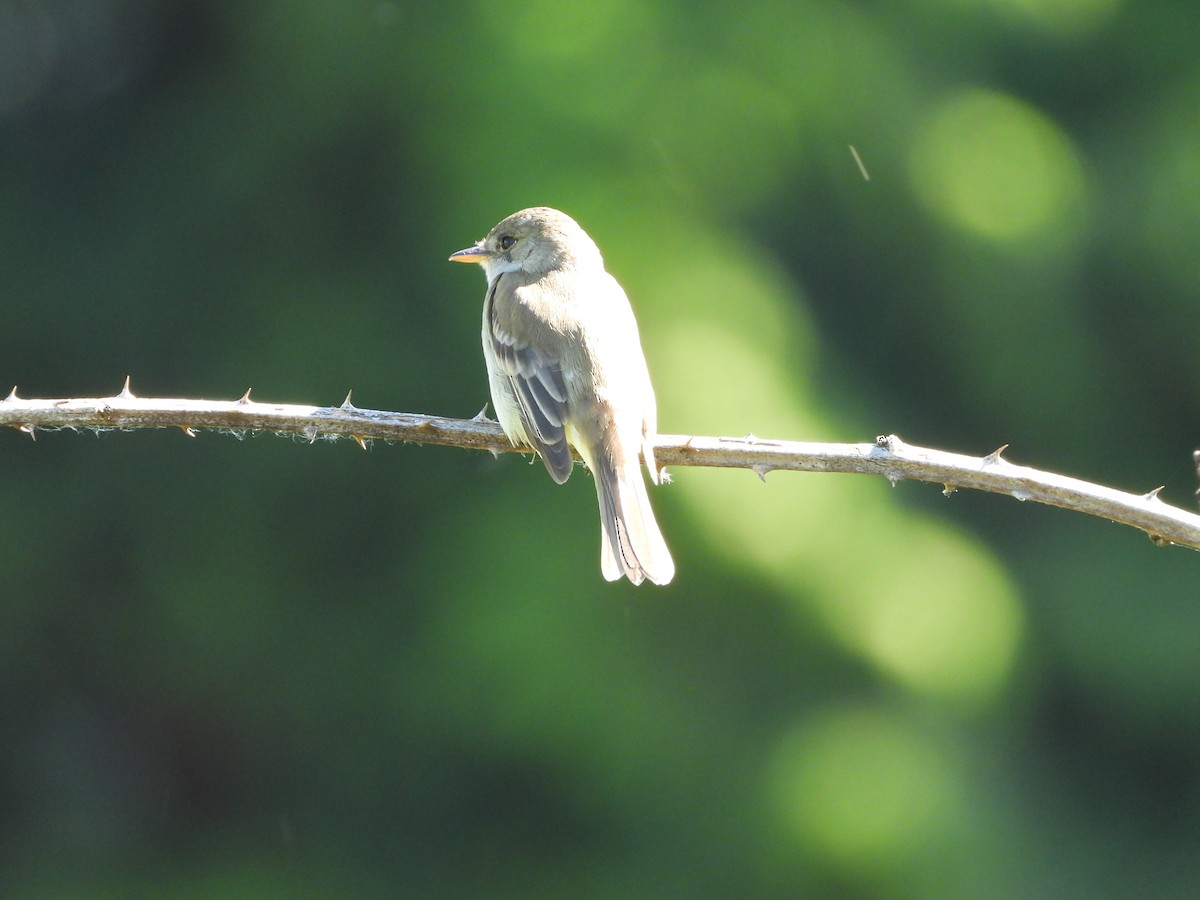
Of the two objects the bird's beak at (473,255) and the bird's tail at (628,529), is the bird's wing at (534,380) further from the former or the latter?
the bird's beak at (473,255)

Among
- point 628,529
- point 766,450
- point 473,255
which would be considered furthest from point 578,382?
point 766,450

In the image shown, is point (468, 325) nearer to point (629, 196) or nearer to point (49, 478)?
point (629, 196)

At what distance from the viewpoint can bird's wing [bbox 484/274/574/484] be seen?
4.32 meters

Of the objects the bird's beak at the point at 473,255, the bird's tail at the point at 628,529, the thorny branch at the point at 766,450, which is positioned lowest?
the thorny branch at the point at 766,450

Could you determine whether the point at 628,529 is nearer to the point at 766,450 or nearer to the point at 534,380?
the point at 534,380

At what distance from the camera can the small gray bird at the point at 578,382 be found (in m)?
4.19

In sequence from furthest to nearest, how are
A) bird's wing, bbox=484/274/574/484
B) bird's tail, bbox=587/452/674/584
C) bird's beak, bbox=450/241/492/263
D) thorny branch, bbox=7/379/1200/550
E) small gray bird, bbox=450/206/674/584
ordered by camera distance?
bird's beak, bbox=450/241/492/263 < bird's wing, bbox=484/274/574/484 < small gray bird, bbox=450/206/674/584 < bird's tail, bbox=587/452/674/584 < thorny branch, bbox=7/379/1200/550

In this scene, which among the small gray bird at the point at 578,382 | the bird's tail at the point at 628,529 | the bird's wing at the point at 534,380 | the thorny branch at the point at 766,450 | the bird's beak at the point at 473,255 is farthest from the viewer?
the bird's beak at the point at 473,255

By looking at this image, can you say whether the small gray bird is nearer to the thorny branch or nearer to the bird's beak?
the bird's beak

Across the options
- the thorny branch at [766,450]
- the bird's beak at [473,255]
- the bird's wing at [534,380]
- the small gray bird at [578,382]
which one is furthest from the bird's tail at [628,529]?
the bird's beak at [473,255]

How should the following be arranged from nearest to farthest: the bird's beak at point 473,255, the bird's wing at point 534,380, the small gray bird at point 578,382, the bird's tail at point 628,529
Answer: the bird's tail at point 628,529 → the small gray bird at point 578,382 → the bird's wing at point 534,380 → the bird's beak at point 473,255

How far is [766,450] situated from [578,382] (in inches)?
52.6

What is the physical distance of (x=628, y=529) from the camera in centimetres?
416

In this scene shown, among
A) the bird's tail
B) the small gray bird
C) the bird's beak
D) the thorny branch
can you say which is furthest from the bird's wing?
the thorny branch
